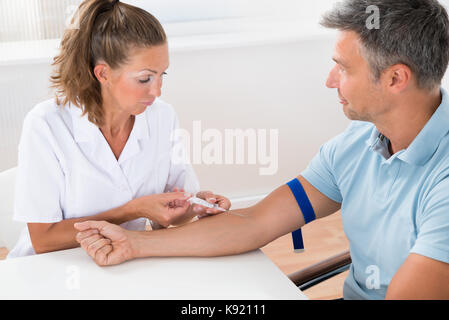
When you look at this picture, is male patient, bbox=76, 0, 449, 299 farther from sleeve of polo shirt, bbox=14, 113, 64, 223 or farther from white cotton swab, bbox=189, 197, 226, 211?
sleeve of polo shirt, bbox=14, 113, 64, 223

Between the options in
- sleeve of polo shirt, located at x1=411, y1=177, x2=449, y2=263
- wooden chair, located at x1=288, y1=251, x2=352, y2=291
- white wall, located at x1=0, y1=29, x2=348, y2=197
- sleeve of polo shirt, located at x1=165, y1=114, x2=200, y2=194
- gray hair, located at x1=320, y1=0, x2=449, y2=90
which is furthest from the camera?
white wall, located at x1=0, y1=29, x2=348, y2=197

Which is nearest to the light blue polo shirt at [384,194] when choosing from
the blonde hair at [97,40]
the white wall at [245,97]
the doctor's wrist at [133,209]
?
the doctor's wrist at [133,209]

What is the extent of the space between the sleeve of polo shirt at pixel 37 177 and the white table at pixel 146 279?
161 millimetres

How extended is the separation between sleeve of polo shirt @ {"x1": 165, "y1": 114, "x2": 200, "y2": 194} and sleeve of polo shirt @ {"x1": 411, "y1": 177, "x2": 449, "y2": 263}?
0.72 meters

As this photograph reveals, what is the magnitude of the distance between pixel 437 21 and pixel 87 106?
34.3 inches

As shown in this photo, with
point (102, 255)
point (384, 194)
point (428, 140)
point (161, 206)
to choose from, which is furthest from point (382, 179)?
point (102, 255)

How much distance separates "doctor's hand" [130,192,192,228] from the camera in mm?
1446

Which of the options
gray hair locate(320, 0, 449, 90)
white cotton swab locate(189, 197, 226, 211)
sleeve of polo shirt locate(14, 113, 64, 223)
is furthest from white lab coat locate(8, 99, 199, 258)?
gray hair locate(320, 0, 449, 90)

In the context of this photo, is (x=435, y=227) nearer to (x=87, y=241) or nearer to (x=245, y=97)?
(x=87, y=241)

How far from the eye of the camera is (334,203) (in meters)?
1.49

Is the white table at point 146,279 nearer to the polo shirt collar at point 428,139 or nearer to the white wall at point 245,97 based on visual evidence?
the polo shirt collar at point 428,139

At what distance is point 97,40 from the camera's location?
143cm
